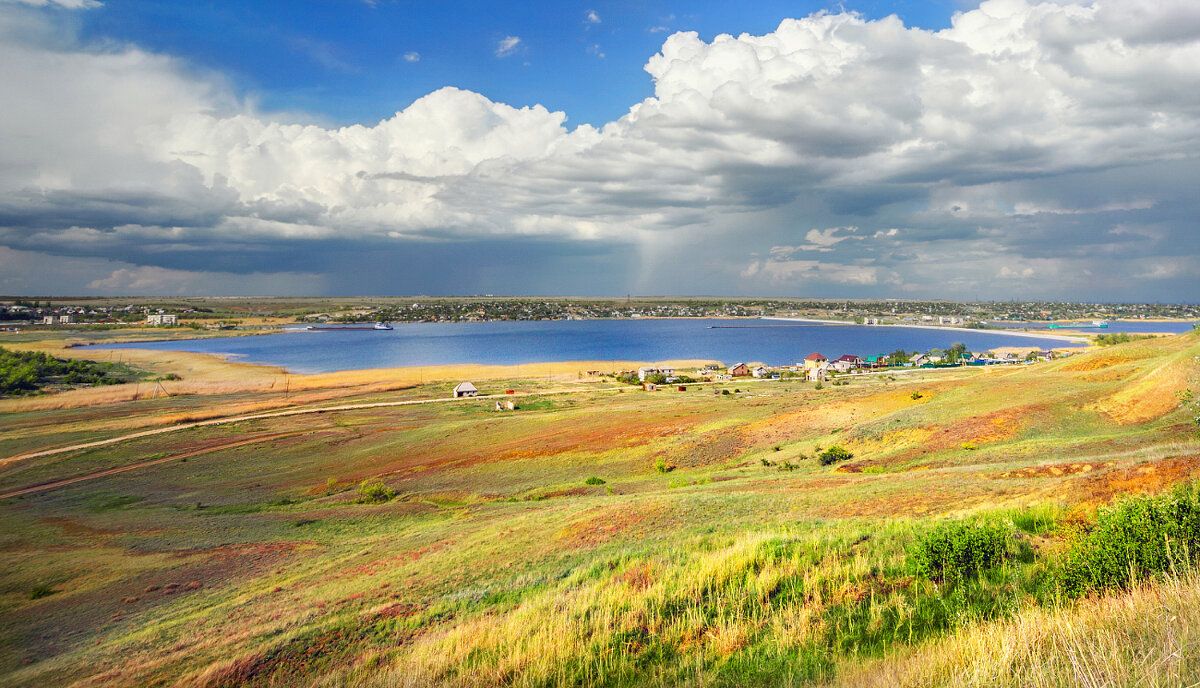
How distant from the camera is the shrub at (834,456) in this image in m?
26.4

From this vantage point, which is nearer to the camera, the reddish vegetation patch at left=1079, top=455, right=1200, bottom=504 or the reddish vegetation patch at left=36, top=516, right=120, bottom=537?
the reddish vegetation patch at left=1079, top=455, right=1200, bottom=504

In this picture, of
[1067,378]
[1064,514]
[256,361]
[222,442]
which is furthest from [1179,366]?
[256,361]

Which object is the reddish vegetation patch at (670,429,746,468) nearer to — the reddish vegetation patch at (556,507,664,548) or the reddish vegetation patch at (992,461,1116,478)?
the reddish vegetation patch at (556,507,664,548)

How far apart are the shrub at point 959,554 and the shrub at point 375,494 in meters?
24.7

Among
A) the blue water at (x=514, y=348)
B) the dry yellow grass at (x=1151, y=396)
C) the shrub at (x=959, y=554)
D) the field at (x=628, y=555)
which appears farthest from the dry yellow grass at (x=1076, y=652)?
the blue water at (x=514, y=348)

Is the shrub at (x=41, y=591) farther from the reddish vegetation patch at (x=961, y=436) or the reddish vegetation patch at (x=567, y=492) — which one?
the reddish vegetation patch at (x=961, y=436)

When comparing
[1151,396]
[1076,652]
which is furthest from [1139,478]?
[1151,396]

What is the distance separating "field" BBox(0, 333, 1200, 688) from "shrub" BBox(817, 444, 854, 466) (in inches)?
22.8

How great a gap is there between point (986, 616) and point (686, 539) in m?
6.46

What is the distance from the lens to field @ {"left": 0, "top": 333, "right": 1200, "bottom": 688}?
629 cm

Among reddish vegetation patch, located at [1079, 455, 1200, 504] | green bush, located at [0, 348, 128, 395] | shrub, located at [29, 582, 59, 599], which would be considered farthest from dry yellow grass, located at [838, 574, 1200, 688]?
green bush, located at [0, 348, 128, 395]

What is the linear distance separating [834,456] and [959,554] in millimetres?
19800

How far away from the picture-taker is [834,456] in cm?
2659

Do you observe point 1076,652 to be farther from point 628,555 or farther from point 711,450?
point 711,450
